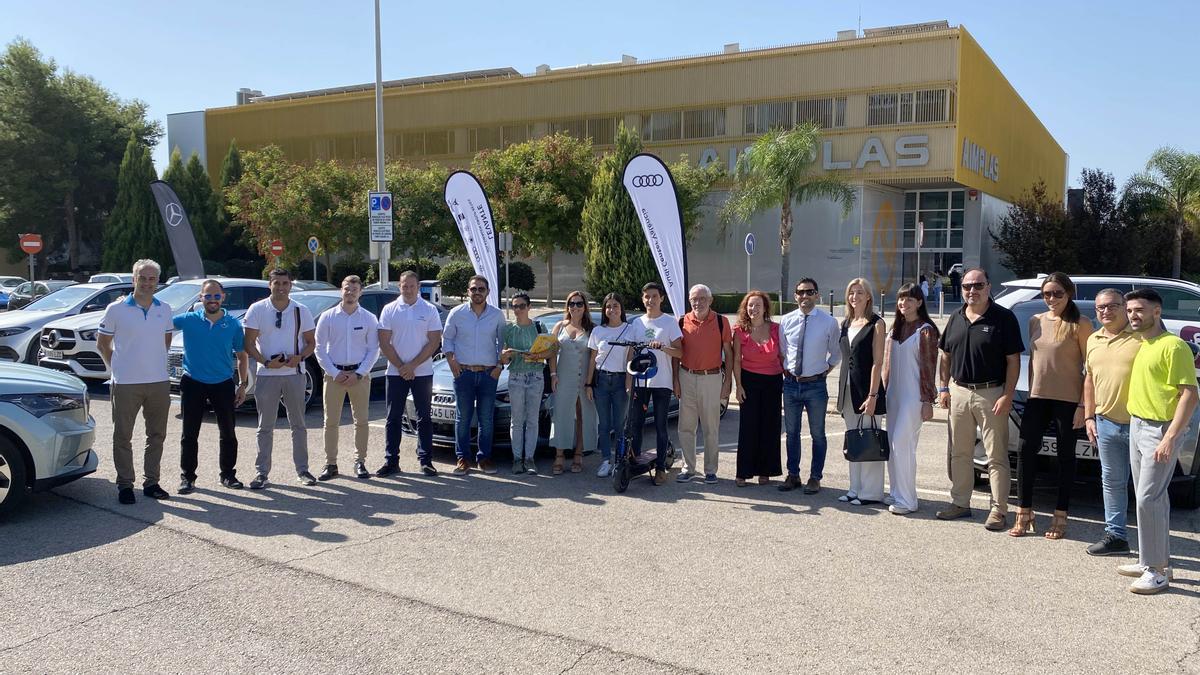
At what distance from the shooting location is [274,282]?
7723 mm

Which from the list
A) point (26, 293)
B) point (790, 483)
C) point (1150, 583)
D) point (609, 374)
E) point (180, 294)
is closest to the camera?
Answer: point (1150, 583)

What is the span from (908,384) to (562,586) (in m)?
3.24

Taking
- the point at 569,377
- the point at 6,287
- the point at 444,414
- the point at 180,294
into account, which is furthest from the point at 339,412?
the point at 6,287

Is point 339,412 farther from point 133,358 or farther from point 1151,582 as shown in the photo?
point 1151,582

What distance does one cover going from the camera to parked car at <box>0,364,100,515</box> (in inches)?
249

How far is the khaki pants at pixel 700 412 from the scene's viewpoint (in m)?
7.86

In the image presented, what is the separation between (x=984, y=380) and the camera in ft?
21.0

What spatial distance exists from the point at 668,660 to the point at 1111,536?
330 cm

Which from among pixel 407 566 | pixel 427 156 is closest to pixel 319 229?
pixel 427 156

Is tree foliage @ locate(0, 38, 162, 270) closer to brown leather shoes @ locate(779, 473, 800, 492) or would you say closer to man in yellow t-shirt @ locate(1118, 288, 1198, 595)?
brown leather shoes @ locate(779, 473, 800, 492)

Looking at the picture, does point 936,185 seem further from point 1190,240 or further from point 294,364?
point 294,364

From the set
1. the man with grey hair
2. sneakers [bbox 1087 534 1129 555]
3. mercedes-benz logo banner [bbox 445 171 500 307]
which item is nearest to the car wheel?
the man with grey hair

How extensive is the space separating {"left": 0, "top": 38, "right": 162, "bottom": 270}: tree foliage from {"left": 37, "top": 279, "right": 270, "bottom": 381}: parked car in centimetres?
4585

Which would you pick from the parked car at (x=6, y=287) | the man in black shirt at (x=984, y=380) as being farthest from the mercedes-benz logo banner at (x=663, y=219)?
the parked car at (x=6, y=287)
